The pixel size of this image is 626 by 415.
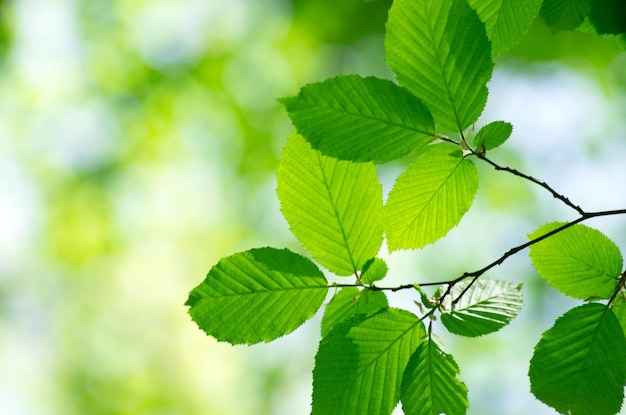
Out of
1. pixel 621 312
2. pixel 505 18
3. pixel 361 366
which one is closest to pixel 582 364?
pixel 621 312

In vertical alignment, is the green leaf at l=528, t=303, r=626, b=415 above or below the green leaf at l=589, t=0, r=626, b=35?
below

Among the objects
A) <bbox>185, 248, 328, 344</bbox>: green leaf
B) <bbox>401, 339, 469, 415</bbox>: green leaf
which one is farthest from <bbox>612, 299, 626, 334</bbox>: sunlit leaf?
<bbox>185, 248, 328, 344</bbox>: green leaf

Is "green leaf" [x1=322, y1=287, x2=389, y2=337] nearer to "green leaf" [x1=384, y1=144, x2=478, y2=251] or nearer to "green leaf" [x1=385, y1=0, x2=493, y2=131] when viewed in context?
"green leaf" [x1=384, y1=144, x2=478, y2=251]

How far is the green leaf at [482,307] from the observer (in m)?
0.56

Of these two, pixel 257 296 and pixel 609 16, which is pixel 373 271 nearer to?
pixel 257 296

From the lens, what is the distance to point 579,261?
597 millimetres

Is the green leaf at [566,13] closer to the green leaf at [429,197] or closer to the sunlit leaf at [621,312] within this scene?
the green leaf at [429,197]

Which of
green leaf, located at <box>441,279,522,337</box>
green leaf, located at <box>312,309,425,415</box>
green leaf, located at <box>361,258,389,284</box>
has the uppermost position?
green leaf, located at <box>361,258,389,284</box>

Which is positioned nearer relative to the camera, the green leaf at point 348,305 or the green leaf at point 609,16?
the green leaf at point 609,16

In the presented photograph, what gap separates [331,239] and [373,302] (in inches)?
2.8

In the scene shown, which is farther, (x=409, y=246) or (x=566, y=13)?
(x=409, y=246)

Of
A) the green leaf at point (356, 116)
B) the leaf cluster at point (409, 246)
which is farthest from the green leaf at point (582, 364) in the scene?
the green leaf at point (356, 116)

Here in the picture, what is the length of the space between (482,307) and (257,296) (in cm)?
21

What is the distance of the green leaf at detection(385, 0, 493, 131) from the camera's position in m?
0.48
